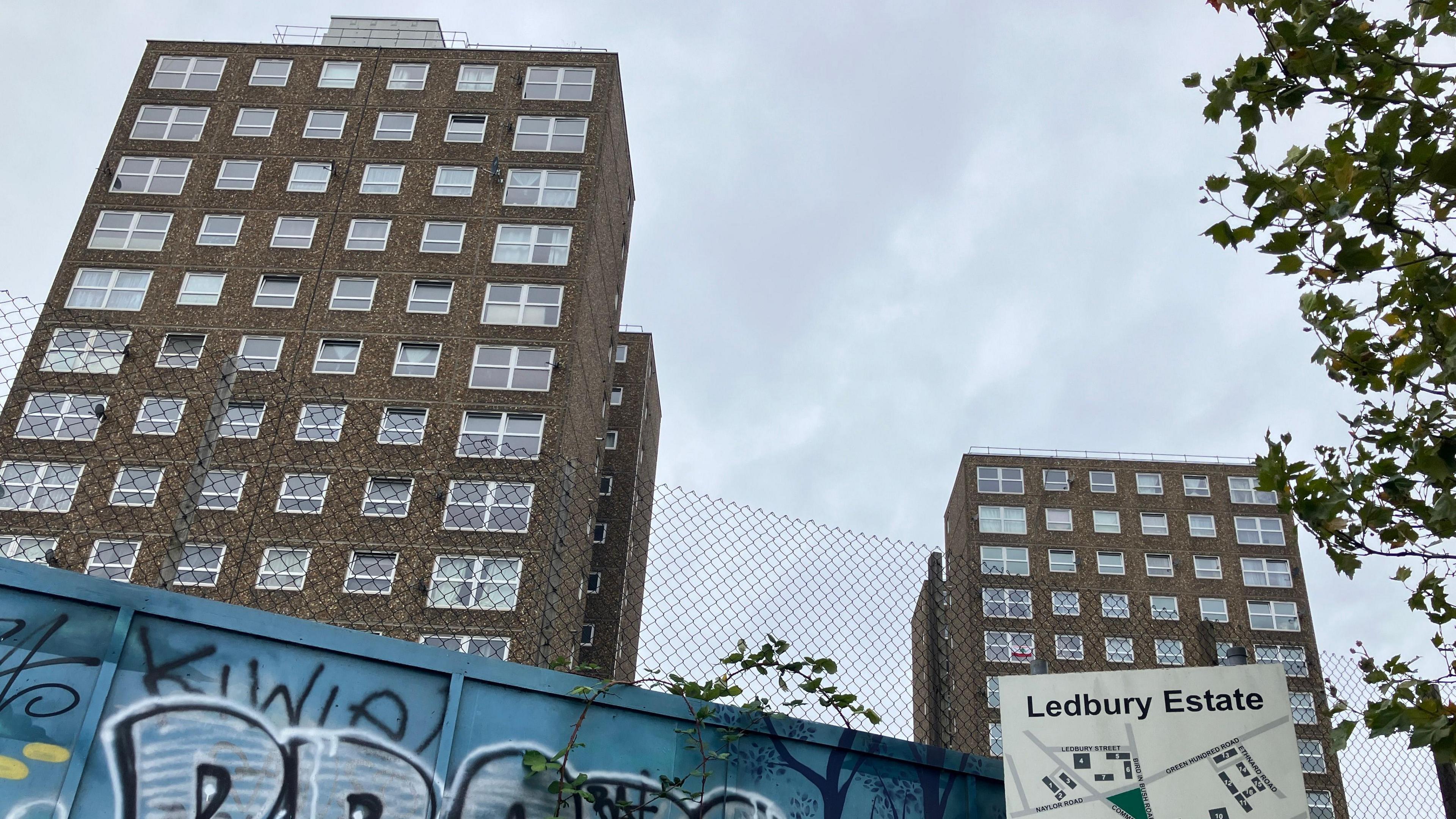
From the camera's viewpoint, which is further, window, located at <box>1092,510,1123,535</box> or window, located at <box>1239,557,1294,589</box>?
window, located at <box>1092,510,1123,535</box>

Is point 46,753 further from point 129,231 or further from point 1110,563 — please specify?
point 1110,563

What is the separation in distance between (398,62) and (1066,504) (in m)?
42.0

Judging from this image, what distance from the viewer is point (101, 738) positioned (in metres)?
4.31

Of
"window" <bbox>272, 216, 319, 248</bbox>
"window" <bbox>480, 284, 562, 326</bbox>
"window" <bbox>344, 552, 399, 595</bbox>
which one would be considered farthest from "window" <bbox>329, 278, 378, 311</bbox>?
"window" <bbox>344, 552, 399, 595</bbox>

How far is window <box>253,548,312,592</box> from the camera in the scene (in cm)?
3250

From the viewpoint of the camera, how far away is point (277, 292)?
39531 millimetres

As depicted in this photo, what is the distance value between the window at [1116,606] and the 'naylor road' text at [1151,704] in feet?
171

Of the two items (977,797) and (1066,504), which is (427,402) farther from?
(1066,504)

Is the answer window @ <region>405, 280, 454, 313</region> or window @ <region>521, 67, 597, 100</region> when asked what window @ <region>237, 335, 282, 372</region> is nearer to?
window @ <region>405, 280, 454, 313</region>

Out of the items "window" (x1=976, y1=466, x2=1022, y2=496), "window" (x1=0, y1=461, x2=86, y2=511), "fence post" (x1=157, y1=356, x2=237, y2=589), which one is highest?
"window" (x1=976, y1=466, x2=1022, y2=496)

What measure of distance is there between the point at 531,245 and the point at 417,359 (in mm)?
6048

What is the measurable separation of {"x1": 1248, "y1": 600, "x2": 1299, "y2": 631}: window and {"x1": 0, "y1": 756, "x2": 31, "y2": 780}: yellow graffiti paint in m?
63.1

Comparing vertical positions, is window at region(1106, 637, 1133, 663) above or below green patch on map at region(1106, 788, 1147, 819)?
above

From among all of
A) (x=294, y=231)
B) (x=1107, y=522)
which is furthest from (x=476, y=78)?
(x=1107, y=522)
